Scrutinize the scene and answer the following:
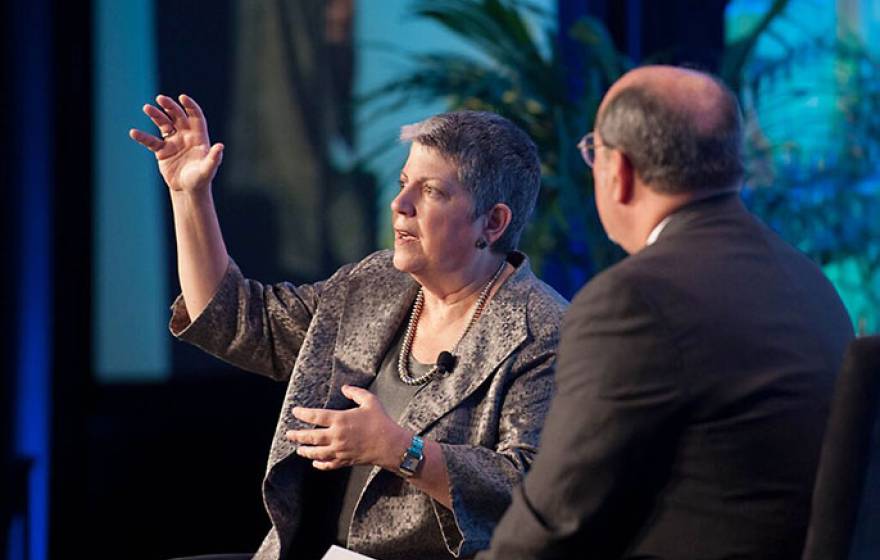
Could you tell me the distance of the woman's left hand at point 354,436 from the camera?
1860 mm

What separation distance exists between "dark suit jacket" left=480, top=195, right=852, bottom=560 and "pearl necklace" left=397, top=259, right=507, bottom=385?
2.32 feet

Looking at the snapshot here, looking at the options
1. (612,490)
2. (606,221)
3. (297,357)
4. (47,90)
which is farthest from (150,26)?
(612,490)

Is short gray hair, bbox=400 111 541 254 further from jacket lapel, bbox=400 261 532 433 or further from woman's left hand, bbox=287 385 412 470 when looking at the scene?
woman's left hand, bbox=287 385 412 470

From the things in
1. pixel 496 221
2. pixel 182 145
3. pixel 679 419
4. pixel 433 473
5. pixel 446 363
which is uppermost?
pixel 182 145

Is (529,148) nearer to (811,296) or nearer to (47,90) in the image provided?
(811,296)

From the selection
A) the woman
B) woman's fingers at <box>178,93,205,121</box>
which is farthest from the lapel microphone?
woman's fingers at <box>178,93,205,121</box>

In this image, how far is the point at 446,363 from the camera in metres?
2.13

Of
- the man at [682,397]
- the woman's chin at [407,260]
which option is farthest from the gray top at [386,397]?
the man at [682,397]

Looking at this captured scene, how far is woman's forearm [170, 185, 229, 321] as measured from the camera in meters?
2.27

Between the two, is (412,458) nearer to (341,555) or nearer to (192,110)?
(341,555)

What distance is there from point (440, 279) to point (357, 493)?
404 millimetres

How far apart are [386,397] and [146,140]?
623mm

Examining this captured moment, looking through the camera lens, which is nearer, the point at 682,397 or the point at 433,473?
the point at 682,397

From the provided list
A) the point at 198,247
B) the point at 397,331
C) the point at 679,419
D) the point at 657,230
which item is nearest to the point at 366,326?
the point at 397,331
